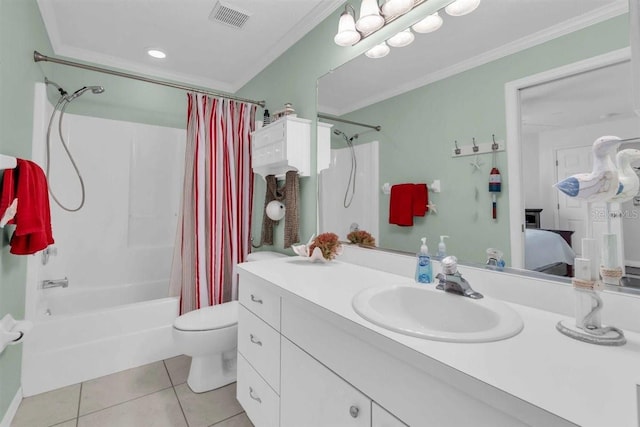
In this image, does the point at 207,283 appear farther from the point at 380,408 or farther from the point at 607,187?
the point at 607,187

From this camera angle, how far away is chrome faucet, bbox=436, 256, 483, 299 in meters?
0.95

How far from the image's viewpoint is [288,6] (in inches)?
74.6

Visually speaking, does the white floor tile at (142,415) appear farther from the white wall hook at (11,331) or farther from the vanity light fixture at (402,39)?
the vanity light fixture at (402,39)

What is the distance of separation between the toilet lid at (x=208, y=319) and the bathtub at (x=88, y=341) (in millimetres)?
427

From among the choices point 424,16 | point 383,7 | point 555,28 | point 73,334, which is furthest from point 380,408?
point 73,334

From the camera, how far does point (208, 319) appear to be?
1794 mm

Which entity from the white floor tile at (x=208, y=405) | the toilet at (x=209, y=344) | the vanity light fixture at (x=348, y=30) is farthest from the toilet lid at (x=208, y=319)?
the vanity light fixture at (x=348, y=30)

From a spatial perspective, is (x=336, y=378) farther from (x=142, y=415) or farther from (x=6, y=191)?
(x=6, y=191)

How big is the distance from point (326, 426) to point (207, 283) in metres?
1.59

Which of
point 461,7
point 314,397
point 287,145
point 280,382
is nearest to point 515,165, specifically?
point 461,7

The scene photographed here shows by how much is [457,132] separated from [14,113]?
2.18 meters

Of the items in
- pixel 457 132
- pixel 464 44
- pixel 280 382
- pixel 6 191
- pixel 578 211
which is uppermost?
pixel 464 44

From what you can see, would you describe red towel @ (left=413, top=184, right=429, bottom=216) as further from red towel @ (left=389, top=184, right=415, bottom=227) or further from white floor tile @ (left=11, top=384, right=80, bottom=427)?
white floor tile @ (left=11, top=384, right=80, bottom=427)

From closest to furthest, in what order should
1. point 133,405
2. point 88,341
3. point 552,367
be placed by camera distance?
point 552,367, point 133,405, point 88,341
